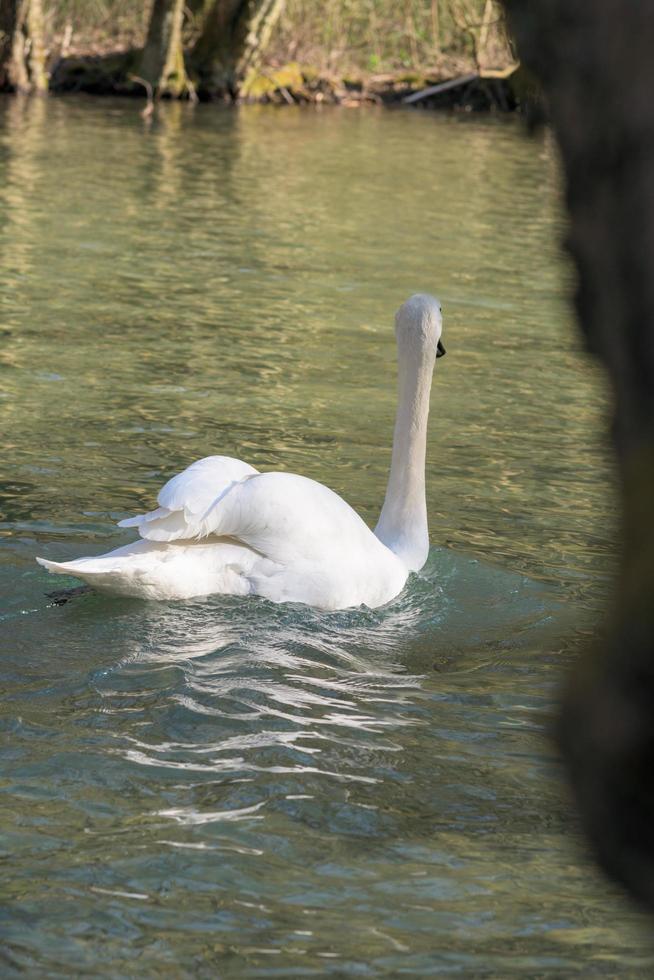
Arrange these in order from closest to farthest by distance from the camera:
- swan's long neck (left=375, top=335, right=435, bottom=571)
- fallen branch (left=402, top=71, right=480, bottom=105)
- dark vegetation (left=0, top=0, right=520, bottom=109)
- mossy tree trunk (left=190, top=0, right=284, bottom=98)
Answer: swan's long neck (left=375, top=335, right=435, bottom=571)
dark vegetation (left=0, top=0, right=520, bottom=109)
mossy tree trunk (left=190, top=0, right=284, bottom=98)
fallen branch (left=402, top=71, right=480, bottom=105)

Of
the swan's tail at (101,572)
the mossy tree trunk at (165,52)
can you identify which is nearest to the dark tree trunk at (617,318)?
the swan's tail at (101,572)

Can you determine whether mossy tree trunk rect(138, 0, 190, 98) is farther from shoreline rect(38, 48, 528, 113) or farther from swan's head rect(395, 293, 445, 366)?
swan's head rect(395, 293, 445, 366)

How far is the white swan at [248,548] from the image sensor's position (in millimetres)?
5441

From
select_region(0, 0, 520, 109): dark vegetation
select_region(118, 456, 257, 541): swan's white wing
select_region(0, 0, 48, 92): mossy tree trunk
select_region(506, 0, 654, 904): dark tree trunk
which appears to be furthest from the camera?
select_region(0, 0, 520, 109): dark vegetation

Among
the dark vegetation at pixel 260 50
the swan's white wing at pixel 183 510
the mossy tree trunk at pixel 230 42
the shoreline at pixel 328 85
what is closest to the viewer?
the swan's white wing at pixel 183 510

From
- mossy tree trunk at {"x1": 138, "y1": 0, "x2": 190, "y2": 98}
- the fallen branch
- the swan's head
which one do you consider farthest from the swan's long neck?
the fallen branch

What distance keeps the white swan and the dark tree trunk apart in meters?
4.07

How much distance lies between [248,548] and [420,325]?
126cm

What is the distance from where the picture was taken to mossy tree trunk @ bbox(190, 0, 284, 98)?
31.0 metres

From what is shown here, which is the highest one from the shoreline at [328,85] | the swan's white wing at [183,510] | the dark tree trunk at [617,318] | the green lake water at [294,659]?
the shoreline at [328,85]

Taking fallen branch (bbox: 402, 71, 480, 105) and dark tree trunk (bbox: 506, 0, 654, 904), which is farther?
fallen branch (bbox: 402, 71, 480, 105)

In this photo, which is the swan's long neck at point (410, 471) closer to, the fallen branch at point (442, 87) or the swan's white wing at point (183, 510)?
the swan's white wing at point (183, 510)

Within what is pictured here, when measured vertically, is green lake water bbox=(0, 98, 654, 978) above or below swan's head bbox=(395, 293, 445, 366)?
below

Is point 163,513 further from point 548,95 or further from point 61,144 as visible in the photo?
point 61,144
